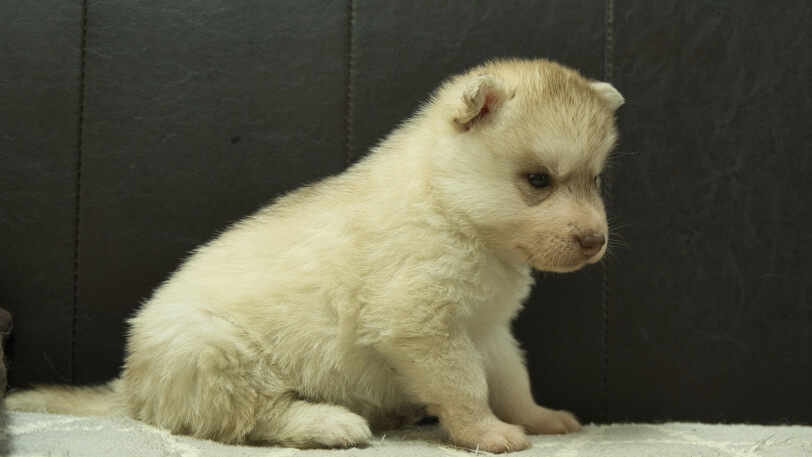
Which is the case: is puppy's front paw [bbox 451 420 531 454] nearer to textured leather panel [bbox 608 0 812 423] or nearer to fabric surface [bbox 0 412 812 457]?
fabric surface [bbox 0 412 812 457]

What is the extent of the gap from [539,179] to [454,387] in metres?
0.75

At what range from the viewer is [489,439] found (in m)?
2.46

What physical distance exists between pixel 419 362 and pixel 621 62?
1690 millimetres

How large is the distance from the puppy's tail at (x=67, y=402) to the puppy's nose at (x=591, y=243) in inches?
69.8

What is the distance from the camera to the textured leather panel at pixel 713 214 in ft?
10.6

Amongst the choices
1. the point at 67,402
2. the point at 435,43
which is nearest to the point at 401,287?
the point at 435,43

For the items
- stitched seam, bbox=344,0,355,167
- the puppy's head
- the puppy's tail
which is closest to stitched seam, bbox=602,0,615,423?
the puppy's head

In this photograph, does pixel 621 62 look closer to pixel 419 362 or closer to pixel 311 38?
pixel 311 38

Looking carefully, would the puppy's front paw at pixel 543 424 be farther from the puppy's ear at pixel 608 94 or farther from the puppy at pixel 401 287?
the puppy's ear at pixel 608 94

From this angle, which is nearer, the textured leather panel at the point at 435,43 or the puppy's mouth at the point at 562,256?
the puppy's mouth at the point at 562,256

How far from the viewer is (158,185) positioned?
325 centimetres

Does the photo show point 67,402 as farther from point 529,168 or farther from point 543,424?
point 529,168

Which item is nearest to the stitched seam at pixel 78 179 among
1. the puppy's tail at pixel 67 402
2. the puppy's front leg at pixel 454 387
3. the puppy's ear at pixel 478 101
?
the puppy's tail at pixel 67 402

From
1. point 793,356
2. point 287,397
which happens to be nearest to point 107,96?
point 287,397
